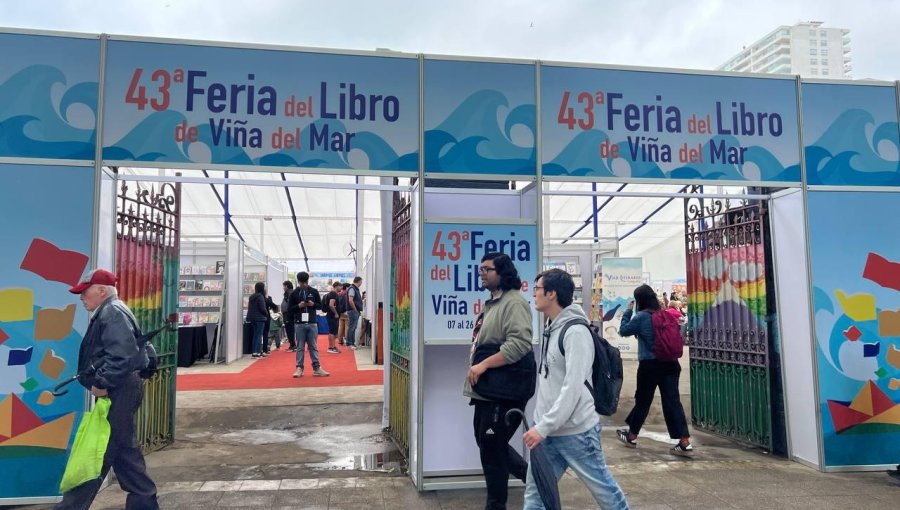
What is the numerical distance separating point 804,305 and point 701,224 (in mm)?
1695

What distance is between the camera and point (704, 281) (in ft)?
22.9

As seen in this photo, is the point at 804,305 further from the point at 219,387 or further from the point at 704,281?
the point at 219,387

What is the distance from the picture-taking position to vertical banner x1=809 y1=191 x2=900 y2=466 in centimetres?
551

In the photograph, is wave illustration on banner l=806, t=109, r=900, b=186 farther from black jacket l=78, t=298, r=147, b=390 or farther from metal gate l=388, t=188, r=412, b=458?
black jacket l=78, t=298, r=147, b=390

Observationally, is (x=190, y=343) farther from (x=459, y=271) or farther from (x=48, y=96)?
(x=459, y=271)

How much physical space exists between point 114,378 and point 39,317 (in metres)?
1.28

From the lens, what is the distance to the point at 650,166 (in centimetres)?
550

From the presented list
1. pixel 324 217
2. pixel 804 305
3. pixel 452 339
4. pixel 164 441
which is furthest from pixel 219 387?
pixel 324 217

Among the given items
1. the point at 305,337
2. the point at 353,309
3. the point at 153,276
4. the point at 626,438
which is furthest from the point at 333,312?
the point at 626,438

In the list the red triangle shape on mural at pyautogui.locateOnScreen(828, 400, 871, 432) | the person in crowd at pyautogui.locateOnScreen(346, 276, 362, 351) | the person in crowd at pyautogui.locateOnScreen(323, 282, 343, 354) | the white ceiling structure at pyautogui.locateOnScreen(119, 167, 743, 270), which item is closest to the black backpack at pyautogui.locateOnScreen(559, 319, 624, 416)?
the red triangle shape on mural at pyautogui.locateOnScreen(828, 400, 871, 432)

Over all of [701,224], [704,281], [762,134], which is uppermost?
[762,134]

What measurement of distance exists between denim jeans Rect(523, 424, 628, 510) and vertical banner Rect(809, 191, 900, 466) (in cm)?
342

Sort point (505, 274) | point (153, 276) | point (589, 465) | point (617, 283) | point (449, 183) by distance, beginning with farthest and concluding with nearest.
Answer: point (617, 283) → point (153, 276) → point (449, 183) → point (505, 274) → point (589, 465)

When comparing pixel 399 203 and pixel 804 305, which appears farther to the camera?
pixel 399 203
